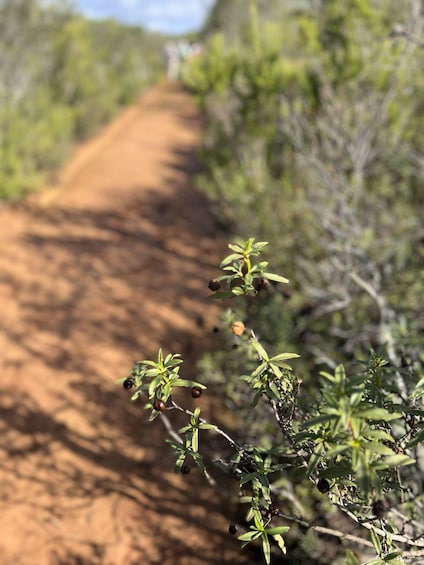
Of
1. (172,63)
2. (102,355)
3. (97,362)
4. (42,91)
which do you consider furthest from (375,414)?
(172,63)

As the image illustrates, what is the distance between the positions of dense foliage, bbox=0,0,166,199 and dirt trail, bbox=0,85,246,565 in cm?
94

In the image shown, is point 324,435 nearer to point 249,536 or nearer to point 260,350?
point 260,350

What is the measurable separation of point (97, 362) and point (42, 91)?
1079 centimetres

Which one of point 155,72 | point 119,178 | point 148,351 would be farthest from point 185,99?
point 148,351

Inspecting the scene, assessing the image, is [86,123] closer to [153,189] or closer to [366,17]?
[153,189]

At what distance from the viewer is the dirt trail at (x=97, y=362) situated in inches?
157

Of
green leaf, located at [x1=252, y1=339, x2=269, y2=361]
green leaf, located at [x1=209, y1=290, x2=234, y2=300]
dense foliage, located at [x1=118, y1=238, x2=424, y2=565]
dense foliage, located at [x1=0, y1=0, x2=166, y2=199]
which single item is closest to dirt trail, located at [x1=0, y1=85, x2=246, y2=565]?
dense foliage, located at [x1=0, y1=0, x2=166, y2=199]

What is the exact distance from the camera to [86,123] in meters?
17.3

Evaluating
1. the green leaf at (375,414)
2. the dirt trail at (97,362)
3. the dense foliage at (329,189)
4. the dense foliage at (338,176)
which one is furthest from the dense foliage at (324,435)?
the dirt trail at (97,362)

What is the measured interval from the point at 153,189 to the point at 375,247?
8.42 m

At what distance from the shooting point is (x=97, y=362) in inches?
243

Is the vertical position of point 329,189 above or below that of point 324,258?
above

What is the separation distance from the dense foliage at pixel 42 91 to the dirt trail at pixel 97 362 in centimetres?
94

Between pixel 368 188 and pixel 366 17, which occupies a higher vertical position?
pixel 366 17
